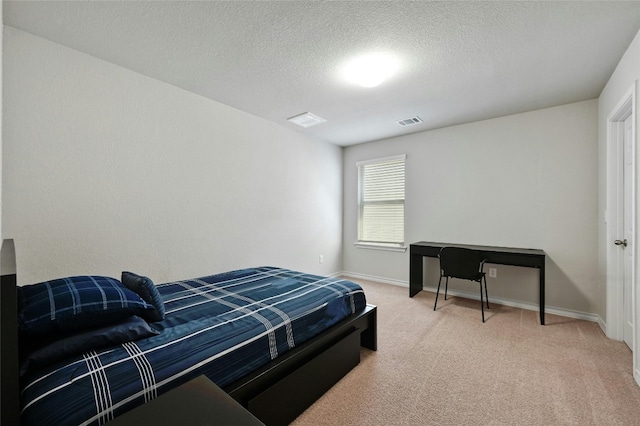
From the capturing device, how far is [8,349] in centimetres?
86

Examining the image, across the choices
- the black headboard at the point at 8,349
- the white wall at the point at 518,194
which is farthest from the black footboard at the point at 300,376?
the white wall at the point at 518,194

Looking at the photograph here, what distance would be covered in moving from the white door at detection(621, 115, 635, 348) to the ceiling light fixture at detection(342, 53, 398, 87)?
2.13 meters

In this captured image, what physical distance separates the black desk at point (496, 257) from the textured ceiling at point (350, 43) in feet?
→ 5.58

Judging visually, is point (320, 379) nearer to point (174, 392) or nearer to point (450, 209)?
point (174, 392)

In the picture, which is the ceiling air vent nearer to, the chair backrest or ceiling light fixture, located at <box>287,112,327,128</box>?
ceiling light fixture, located at <box>287,112,327,128</box>

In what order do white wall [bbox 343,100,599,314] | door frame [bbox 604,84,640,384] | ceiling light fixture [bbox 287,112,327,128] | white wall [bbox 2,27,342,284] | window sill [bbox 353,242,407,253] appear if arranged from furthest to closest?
window sill [bbox 353,242,407,253] < ceiling light fixture [bbox 287,112,327,128] < white wall [bbox 343,100,599,314] < door frame [bbox 604,84,640,384] < white wall [bbox 2,27,342,284]

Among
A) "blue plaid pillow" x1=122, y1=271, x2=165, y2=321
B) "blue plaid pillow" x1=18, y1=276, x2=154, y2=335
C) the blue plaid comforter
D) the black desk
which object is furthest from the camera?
the black desk

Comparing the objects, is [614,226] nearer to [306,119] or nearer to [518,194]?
[518,194]

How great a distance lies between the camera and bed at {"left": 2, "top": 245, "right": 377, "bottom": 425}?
1.02 meters

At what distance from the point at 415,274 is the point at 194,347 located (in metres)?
3.32

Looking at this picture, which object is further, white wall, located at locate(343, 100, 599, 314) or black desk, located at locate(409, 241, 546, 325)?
white wall, located at locate(343, 100, 599, 314)

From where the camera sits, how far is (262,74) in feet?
8.63

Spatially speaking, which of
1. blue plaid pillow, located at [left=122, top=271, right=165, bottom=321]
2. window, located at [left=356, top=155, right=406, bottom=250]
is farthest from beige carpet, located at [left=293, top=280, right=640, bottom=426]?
window, located at [left=356, top=155, right=406, bottom=250]

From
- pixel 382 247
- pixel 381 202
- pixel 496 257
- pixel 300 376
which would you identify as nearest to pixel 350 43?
pixel 300 376
